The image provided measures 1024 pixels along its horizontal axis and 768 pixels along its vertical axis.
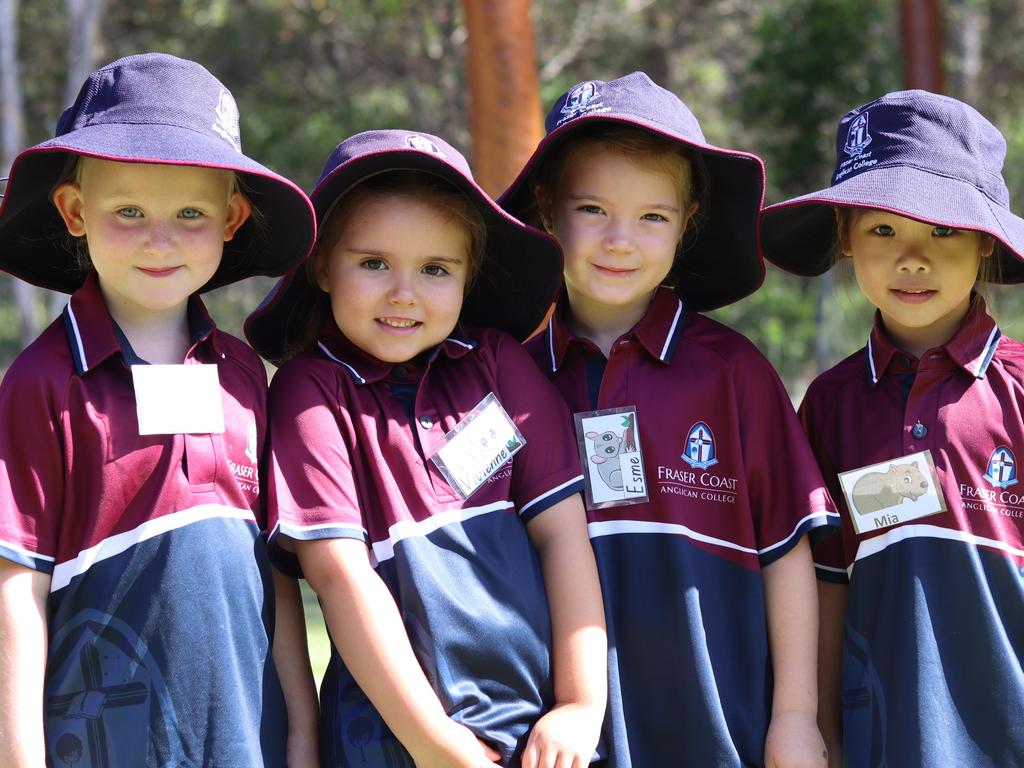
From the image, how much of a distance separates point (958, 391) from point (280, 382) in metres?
1.40

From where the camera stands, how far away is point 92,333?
2.25 metres

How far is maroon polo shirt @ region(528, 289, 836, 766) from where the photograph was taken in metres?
2.44

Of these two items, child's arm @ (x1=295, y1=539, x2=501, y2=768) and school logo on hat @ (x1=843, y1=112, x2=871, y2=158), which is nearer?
child's arm @ (x1=295, y1=539, x2=501, y2=768)

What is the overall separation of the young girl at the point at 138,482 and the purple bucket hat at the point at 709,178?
0.63 metres

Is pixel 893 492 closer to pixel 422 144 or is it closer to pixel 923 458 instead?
pixel 923 458

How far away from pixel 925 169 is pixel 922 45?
27.6ft

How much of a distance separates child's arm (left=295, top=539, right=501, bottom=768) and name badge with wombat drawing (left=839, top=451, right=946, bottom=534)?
3.03 ft

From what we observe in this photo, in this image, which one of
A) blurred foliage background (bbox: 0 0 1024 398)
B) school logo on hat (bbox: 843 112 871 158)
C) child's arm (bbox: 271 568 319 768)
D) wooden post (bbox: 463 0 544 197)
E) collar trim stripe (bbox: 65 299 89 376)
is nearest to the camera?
collar trim stripe (bbox: 65 299 89 376)

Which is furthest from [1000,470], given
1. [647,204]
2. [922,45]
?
[922,45]

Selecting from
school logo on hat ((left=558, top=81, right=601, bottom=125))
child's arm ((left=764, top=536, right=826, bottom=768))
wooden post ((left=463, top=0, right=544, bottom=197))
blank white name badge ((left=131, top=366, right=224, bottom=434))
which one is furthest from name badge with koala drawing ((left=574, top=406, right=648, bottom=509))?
wooden post ((left=463, top=0, right=544, bottom=197))

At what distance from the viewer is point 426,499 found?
2.33m

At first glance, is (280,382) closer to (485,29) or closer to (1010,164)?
(485,29)

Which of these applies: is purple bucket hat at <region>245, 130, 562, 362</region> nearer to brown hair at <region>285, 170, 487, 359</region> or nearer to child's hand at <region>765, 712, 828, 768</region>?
brown hair at <region>285, 170, 487, 359</region>

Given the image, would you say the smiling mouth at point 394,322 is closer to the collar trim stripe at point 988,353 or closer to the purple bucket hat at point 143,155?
the purple bucket hat at point 143,155
